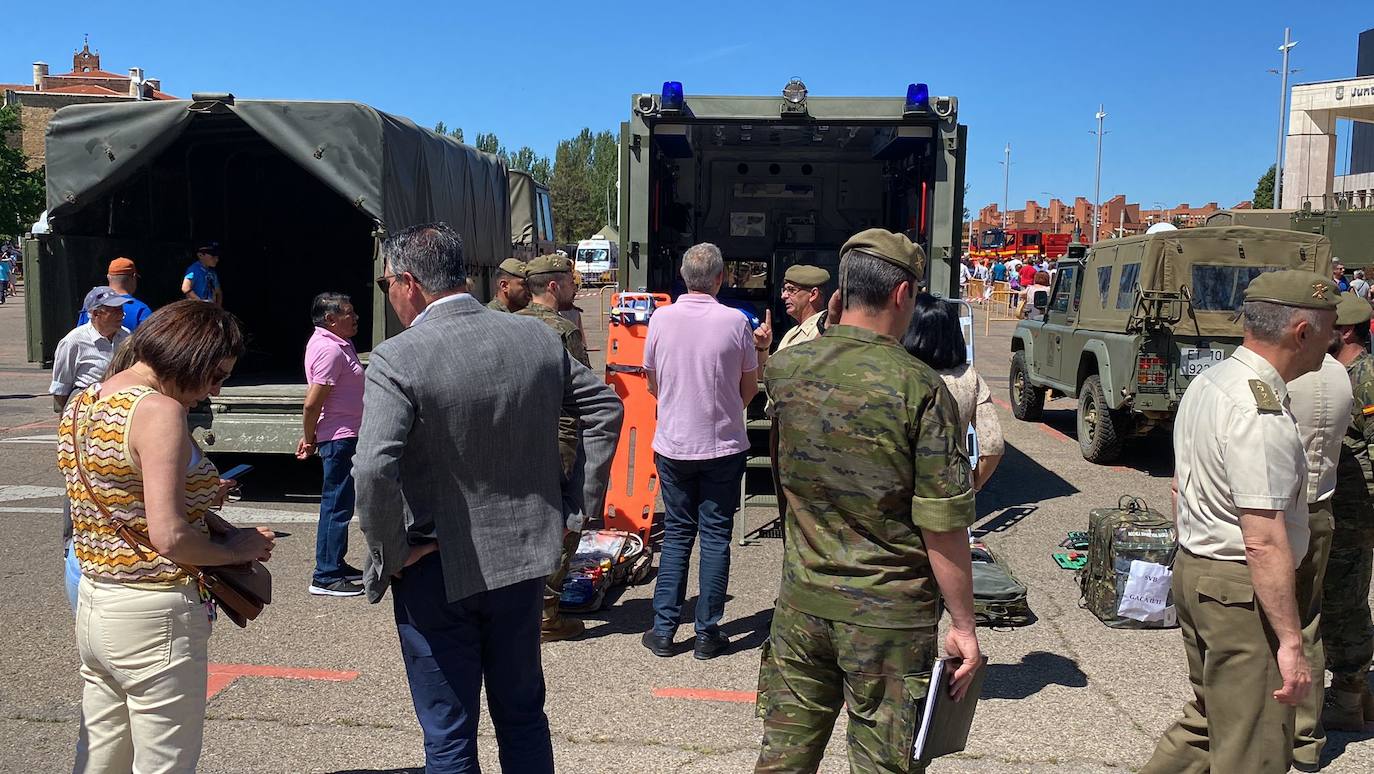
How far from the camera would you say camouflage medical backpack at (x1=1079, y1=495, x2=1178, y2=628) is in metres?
5.49

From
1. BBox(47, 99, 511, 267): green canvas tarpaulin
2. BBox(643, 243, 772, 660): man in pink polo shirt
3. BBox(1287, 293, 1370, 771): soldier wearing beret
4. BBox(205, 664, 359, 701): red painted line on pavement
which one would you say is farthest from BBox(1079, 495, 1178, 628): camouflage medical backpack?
BBox(47, 99, 511, 267): green canvas tarpaulin

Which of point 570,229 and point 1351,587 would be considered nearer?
point 1351,587

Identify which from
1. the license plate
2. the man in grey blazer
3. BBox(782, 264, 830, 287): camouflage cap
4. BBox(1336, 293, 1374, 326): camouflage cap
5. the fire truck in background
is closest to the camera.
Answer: the man in grey blazer

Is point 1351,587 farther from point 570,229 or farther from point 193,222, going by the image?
point 570,229

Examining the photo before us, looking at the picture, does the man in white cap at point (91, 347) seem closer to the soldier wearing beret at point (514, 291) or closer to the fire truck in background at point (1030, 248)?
the soldier wearing beret at point (514, 291)

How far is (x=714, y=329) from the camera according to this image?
16.5ft

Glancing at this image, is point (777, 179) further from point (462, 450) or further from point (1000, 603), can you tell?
point (462, 450)

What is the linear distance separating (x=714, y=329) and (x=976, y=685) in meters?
2.60

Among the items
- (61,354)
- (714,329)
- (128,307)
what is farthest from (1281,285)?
(128,307)

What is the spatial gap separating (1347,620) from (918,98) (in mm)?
4503

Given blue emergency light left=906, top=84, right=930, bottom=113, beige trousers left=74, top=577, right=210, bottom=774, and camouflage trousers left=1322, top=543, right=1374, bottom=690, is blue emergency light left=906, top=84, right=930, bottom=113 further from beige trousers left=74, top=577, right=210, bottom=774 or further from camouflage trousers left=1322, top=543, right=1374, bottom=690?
beige trousers left=74, top=577, right=210, bottom=774

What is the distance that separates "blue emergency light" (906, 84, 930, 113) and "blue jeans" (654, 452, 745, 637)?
11.8 ft

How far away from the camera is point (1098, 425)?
955 cm

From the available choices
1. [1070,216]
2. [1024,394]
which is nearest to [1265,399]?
[1024,394]
